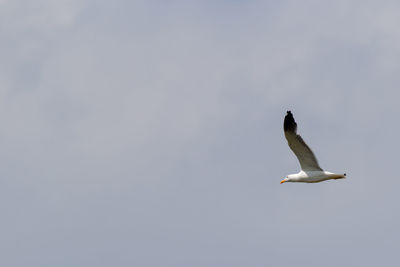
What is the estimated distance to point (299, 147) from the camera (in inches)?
2904

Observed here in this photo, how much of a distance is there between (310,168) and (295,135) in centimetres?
274

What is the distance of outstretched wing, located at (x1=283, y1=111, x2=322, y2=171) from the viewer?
2876 inches

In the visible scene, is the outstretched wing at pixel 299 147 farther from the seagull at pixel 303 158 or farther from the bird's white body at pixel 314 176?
the bird's white body at pixel 314 176

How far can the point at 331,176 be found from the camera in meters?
74.5

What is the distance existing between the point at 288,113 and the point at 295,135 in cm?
115

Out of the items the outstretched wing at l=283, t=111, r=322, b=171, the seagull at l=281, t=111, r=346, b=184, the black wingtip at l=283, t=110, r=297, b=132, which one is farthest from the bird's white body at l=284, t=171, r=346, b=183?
the black wingtip at l=283, t=110, r=297, b=132

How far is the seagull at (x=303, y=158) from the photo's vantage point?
7312 cm

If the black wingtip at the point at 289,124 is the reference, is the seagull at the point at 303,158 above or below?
below

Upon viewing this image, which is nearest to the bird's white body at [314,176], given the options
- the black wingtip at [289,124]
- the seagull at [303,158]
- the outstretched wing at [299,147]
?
the seagull at [303,158]

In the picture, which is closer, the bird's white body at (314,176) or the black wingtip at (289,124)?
the black wingtip at (289,124)

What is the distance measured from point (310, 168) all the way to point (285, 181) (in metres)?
2.51

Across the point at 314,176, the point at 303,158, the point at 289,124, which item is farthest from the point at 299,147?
→ the point at 314,176

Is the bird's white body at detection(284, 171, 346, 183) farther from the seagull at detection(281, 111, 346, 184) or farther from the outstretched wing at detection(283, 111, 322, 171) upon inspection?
the outstretched wing at detection(283, 111, 322, 171)

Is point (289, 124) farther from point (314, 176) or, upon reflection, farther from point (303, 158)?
point (314, 176)
